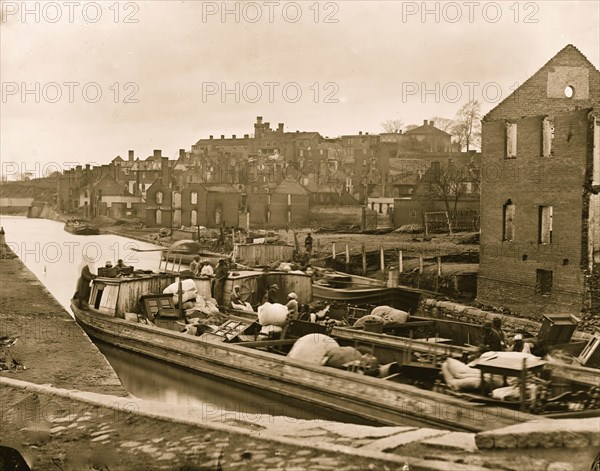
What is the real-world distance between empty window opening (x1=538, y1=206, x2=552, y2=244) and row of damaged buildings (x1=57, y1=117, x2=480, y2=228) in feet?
85.1

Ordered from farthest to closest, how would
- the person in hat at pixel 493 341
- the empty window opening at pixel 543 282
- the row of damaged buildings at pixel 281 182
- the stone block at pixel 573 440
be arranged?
the row of damaged buildings at pixel 281 182 < the empty window opening at pixel 543 282 < the person in hat at pixel 493 341 < the stone block at pixel 573 440

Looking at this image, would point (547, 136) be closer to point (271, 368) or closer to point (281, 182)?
point (271, 368)

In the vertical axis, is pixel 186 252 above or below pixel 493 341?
below

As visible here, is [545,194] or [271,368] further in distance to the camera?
[545,194]

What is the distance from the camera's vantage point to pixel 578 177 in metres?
20.5

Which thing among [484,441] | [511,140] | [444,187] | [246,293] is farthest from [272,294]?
[444,187]

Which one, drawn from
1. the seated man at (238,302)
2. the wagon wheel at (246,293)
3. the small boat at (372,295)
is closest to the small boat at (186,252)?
the small boat at (372,295)

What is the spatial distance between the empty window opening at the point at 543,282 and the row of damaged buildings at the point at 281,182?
87.7 ft

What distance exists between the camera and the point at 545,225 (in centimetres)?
2244

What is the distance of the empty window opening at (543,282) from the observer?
21.7 meters

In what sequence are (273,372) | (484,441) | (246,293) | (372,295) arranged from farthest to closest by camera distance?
1. (372,295)
2. (246,293)
3. (273,372)
4. (484,441)

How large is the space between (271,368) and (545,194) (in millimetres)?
11217

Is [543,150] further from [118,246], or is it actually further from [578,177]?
[118,246]

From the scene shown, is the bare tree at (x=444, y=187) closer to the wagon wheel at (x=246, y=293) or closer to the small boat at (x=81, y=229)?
the wagon wheel at (x=246, y=293)
